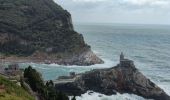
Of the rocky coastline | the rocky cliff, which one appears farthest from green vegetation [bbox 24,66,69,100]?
the rocky coastline

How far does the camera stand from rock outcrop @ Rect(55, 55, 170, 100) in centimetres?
11756

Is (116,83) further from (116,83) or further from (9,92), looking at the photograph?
(9,92)

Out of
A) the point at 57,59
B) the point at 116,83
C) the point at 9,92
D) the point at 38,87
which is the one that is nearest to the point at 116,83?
the point at 116,83

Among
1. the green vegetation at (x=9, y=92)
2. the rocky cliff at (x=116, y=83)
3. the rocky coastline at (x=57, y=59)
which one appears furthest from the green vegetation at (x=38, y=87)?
the rocky coastline at (x=57, y=59)

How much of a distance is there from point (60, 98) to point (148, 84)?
167 feet

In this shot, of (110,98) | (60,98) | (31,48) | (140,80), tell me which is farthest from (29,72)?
(31,48)

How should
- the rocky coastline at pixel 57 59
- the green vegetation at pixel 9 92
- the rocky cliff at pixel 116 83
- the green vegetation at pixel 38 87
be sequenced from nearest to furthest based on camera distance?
the green vegetation at pixel 9 92
the green vegetation at pixel 38 87
the rocky cliff at pixel 116 83
the rocky coastline at pixel 57 59

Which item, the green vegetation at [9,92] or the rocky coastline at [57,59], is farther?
the rocky coastline at [57,59]

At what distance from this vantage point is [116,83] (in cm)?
12038

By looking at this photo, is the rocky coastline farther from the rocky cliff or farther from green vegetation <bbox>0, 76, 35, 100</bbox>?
green vegetation <bbox>0, 76, 35, 100</bbox>

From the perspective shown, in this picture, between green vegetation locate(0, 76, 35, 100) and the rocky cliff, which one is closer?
green vegetation locate(0, 76, 35, 100)

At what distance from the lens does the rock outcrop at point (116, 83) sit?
11756 cm

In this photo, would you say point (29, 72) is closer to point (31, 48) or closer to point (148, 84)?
point (148, 84)

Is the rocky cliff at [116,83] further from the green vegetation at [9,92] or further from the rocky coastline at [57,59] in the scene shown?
the green vegetation at [9,92]
